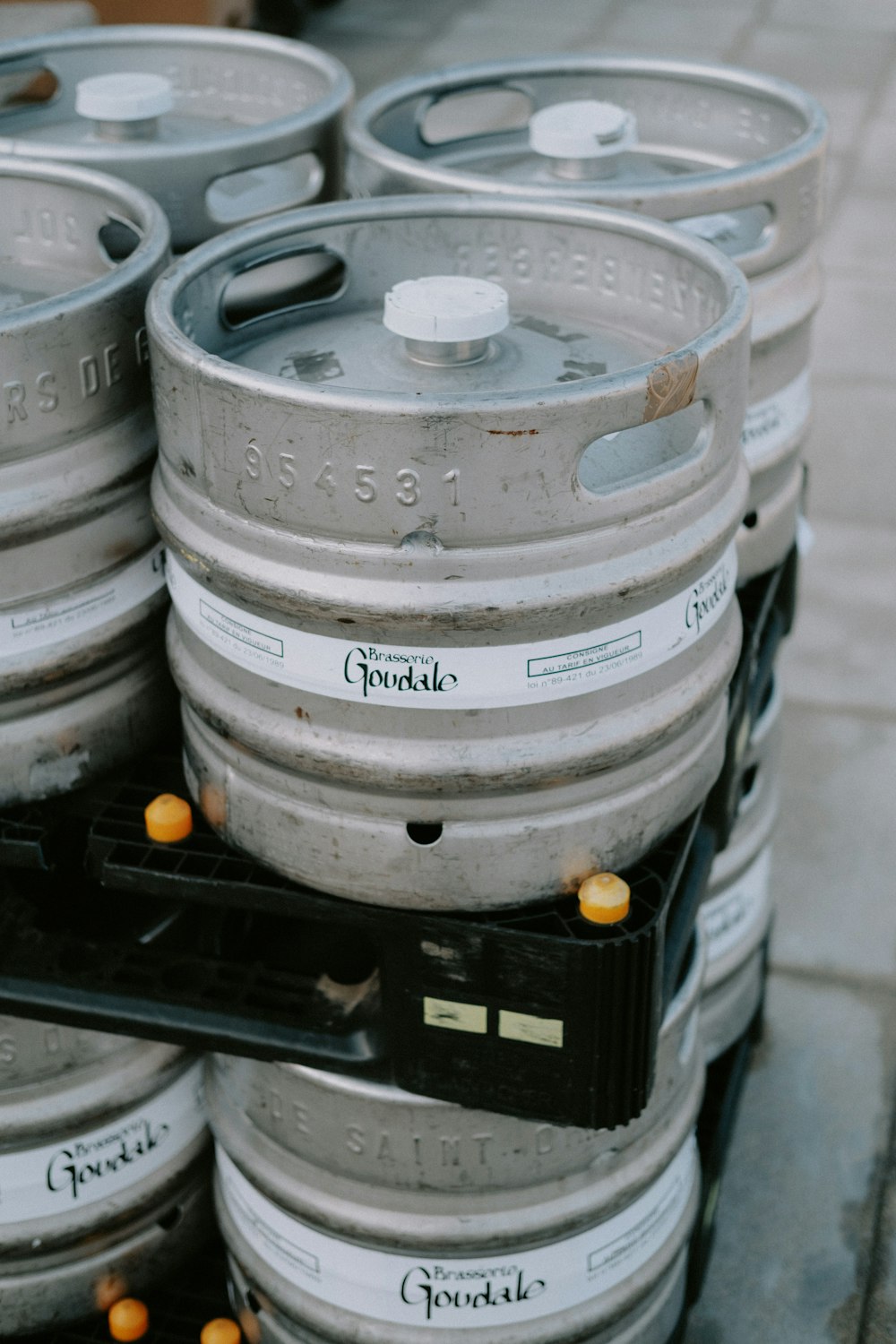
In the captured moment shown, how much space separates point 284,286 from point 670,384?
24.9 inches

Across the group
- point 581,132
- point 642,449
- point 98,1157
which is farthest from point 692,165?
point 98,1157

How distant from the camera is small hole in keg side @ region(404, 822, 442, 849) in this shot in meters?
1.35

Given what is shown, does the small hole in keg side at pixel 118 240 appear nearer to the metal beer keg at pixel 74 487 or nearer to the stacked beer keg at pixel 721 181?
the metal beer keg at pixel 74 487

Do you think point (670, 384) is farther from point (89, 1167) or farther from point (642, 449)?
point (89, 1167)

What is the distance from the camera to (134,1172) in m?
1.92

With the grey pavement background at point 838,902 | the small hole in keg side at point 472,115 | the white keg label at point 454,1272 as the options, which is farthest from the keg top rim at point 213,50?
the small hole in keg side at point 472,115

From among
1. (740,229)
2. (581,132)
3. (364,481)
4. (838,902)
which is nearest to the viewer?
(364,481)

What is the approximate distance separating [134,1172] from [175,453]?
3.33 ft

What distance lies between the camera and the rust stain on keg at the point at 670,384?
1215mm

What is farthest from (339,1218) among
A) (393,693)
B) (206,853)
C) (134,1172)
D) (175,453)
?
(175,453)

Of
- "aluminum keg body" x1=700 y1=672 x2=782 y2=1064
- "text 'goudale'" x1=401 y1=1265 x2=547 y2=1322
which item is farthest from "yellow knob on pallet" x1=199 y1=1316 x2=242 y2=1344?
"aluminum keg body" x1=700 y1=672 x2=782 y2=1064

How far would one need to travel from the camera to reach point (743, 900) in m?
2.42

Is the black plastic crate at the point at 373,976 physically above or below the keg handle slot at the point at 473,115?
above

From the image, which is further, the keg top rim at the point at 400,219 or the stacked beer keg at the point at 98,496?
the stacked beer keg at the point at 98,496
